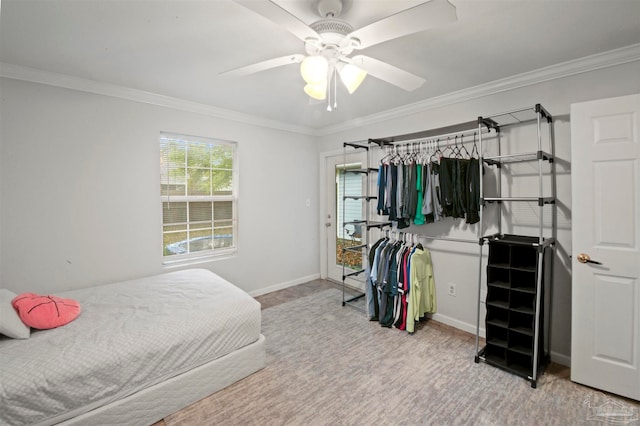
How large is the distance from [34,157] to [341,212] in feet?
11.2

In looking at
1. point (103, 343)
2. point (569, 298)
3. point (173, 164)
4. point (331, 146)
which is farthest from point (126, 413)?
point (331, 146)

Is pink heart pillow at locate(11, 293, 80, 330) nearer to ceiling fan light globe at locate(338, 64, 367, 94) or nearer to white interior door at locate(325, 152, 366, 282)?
ceiling fan light globe at locate(338, 64, 367, 94)

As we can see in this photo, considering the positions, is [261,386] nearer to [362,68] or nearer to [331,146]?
[362,68]

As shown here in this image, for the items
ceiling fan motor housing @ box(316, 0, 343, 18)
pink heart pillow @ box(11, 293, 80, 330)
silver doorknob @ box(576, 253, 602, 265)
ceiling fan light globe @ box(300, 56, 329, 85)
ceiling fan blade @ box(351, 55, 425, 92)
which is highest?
ceiling fan motor housing @ box(316, 0, 343, 18)

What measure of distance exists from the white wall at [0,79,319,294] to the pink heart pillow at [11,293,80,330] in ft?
2.49

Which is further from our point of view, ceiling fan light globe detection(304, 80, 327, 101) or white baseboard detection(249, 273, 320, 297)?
white baseboard detection(249, 273, 320, 297)

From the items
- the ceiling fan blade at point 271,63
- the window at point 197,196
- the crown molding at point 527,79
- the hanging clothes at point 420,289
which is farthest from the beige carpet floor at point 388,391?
the crown molding at point 527,79

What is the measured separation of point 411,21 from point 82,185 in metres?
3.02

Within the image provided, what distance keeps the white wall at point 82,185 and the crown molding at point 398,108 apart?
0.07 m

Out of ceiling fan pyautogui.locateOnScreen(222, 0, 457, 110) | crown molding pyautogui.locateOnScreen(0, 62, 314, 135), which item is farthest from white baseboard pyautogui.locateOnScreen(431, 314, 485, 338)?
crown molding pyautogui.locateOnScreen(0, 62, 314, 135)

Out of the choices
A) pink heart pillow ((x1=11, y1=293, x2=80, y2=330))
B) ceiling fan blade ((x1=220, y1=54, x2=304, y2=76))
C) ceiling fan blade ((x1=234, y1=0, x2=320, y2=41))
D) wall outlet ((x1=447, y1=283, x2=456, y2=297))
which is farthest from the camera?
wall outlet ((x1=447, y1=283, x2=456, y2=297))

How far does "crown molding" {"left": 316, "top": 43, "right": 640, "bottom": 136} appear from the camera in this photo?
2068mm

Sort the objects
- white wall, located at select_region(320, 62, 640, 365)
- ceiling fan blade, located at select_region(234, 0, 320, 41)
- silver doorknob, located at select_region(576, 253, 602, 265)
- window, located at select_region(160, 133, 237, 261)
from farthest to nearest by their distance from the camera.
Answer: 1. window, located at select_region(160, 133, 237, 261)
2. white wall, located at select_region(320, 62, 640, 365)
3. silver doorknob, located at select_region(576, 253, 602, 265)
4. ceiling fan blade, located at select_region(234, 0, 320, 41)

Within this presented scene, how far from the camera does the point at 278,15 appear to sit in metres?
1.18
